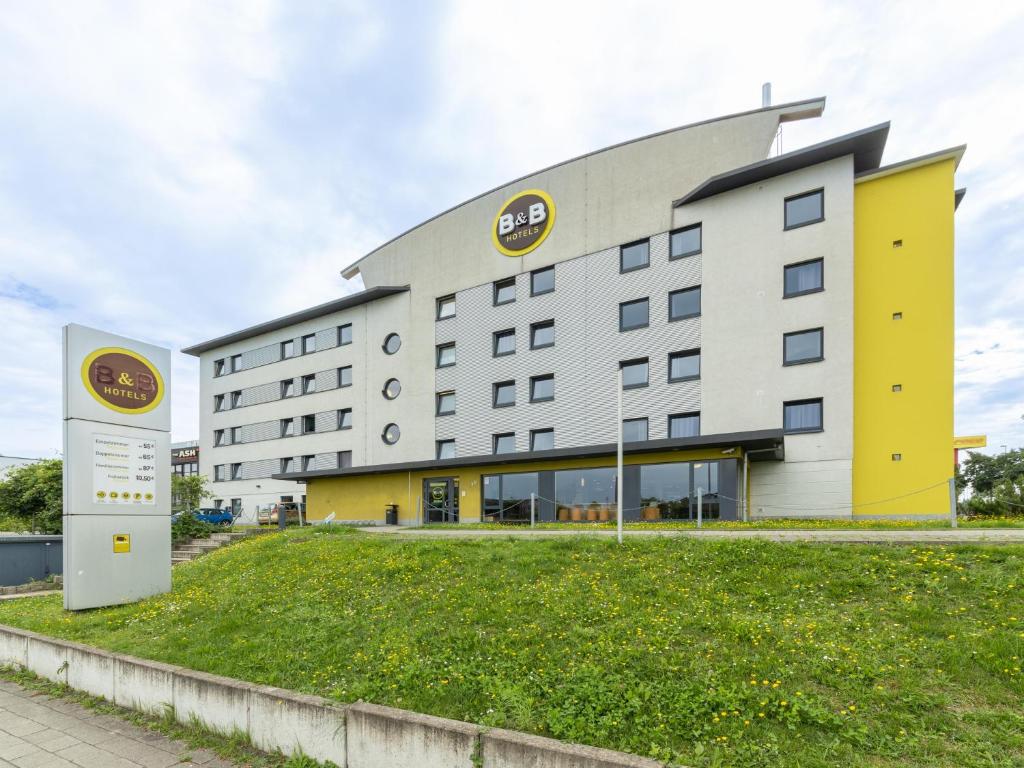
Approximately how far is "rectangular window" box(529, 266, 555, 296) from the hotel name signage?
129 centimetres

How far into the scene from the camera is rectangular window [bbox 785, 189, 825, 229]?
67.4 ft

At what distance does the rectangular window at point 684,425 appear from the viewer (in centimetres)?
2230

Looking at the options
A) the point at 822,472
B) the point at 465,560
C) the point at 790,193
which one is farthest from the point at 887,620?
the point at 790,193

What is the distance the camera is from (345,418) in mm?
34250

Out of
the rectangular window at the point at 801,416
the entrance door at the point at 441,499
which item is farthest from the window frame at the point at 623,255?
the entrance door at the point at 441,499

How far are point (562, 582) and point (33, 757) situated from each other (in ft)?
18.6

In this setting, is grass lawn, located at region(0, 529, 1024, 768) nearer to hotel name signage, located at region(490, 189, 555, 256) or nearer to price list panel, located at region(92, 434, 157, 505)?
price list panel, located at region(92, 434, 157, 505)

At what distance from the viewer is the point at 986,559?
6.52 metres

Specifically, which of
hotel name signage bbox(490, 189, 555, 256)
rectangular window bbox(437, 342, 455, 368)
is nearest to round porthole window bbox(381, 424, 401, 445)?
rectangular window bbox(437, 342, 455, 368)

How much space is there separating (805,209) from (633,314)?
7.76 metres

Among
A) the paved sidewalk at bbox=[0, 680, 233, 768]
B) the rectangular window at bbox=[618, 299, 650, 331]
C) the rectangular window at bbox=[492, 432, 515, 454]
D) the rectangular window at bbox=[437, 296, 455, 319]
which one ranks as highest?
the rectangular window at bbox=[437, 296, 455, 319]

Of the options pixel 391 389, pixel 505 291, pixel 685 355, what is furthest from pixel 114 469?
pixel 391 389

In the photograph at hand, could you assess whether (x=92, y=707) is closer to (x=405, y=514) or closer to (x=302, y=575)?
(x=302, y=575)

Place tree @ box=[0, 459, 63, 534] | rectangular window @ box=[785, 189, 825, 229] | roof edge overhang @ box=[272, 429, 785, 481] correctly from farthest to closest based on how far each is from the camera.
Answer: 1. tree @ box=[0, 459, 63, 534]
2. rectangular window @ box=[785, 189, 825, 229]
3. roof edge overhang @ box=[272, 429, 785, 481]
